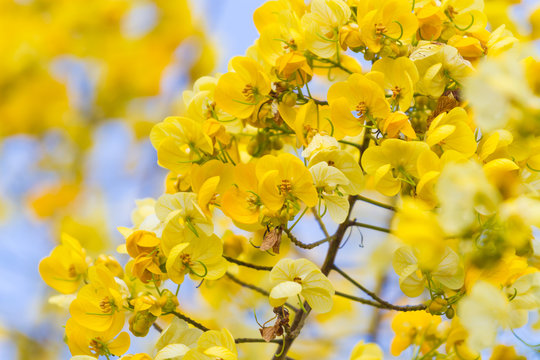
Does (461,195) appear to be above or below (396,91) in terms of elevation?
below

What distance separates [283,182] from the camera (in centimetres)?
70

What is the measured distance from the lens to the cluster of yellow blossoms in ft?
2.26

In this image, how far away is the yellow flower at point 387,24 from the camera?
744mm

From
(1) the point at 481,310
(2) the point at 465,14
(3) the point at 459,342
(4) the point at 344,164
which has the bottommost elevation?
(1) the point at 481,310

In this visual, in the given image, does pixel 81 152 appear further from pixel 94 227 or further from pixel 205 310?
pixel 205 310

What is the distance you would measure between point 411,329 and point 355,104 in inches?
13.1

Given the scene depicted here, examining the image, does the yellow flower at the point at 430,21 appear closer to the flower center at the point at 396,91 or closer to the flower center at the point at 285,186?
the flower center at the point at 396,91

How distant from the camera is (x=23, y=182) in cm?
308

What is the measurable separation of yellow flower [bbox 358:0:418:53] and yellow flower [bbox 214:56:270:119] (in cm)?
14

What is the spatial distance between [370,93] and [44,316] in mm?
2150

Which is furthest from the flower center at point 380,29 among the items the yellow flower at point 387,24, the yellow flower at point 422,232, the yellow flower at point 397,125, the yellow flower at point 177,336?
the yellow flower at point 177,336

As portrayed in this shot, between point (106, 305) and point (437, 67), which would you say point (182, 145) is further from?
point (437, 67)

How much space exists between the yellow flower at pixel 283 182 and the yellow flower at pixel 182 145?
128mm

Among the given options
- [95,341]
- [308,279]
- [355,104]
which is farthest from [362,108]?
[95,341]
